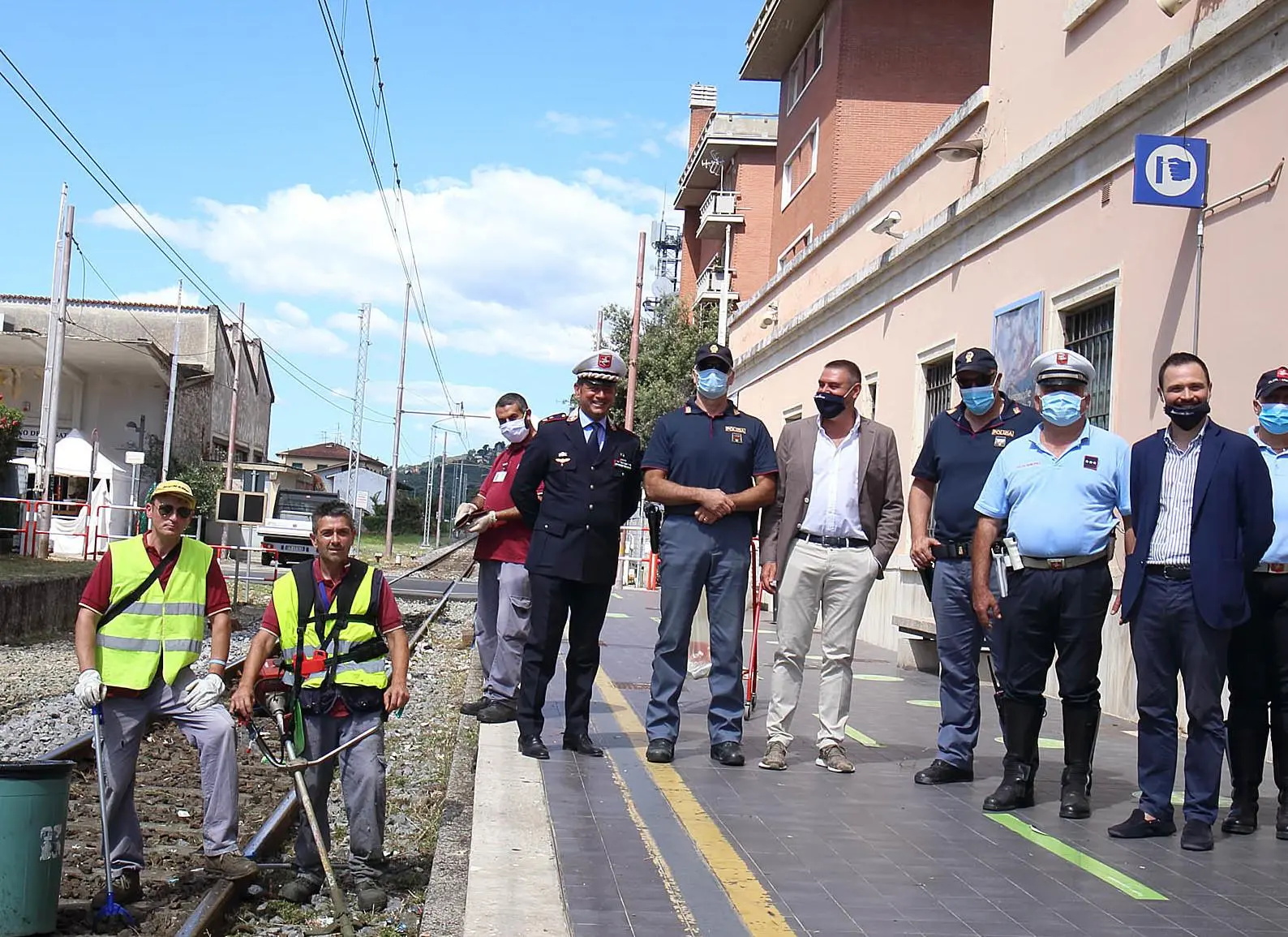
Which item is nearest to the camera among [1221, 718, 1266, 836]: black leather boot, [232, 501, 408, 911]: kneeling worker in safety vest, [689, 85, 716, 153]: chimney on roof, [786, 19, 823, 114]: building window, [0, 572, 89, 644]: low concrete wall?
[232, 501, 408, 911]: kneeling worker in safety vest

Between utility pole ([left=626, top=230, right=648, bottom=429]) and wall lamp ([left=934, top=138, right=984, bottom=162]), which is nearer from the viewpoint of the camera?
wall lamp ([left=934, top=138, right=984, bottom=162])

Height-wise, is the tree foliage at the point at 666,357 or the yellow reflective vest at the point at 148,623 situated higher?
the tree foliage at the point at 666,357

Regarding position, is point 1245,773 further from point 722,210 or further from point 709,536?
point 722,210

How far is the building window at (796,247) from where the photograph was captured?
1085 inches

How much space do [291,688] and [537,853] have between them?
128 centimetres

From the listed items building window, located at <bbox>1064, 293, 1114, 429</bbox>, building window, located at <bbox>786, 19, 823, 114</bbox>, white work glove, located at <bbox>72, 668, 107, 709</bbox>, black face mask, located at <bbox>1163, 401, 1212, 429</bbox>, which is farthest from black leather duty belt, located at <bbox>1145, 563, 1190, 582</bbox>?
building window, located at <bbox>786, 19, 823, 114</bbox>

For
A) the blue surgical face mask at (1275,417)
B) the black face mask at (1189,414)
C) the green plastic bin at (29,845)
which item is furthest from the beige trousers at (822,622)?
the green plastic bin at (29,845)

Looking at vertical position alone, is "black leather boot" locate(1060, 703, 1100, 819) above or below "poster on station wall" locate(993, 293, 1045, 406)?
below

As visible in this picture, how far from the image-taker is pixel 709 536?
25.0 feet

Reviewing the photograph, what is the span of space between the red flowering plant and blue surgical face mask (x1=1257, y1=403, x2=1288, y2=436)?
2701 centimetres

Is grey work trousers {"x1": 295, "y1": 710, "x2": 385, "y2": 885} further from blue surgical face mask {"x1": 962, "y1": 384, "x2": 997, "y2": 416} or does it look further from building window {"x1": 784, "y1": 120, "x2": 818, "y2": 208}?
building window {"x1": 784, "y1": 120, "x2": 818, "y2": 208}

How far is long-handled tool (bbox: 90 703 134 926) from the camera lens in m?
5.64

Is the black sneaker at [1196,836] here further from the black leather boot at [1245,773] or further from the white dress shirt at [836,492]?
the white dress shirt at [836,492]

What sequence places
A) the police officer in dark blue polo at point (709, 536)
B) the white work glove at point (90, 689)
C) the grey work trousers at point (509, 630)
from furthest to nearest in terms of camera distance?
the grey work trousers at point (509, 630), the police officer in dark blue polo at point (709, 536), the white work glove at point (90, 689)
